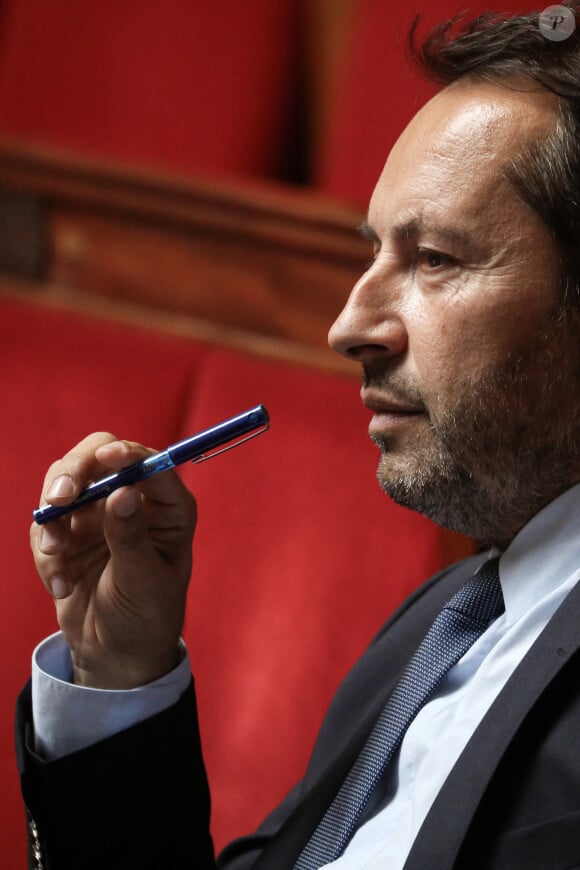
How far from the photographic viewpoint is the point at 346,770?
73cm

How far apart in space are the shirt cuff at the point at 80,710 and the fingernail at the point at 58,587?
0.18ft

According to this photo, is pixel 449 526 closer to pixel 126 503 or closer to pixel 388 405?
pixel 388 405

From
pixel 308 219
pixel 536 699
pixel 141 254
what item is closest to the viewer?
pixel 536 699

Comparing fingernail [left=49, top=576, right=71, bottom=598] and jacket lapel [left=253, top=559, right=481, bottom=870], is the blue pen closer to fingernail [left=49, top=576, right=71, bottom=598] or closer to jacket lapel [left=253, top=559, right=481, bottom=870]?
fingernail [left=49, top=576, right=71, bottom=598]

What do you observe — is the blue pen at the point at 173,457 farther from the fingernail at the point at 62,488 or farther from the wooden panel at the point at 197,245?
the wooden panel at the point at 197,245

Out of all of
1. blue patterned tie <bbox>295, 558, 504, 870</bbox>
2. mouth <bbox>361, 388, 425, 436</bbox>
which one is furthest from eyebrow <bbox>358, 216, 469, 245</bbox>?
blue patterned tie <bbox>295, 558, 504, 870</bbox>

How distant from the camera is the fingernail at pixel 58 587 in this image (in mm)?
776

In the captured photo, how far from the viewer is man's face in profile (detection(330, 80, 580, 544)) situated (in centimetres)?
66

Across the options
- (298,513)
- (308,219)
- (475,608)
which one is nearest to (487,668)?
(475,608)

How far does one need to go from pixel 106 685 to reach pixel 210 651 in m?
0.29

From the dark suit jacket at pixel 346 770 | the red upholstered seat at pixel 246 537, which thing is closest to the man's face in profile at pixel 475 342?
the dark suit jacket at pixel 346 770

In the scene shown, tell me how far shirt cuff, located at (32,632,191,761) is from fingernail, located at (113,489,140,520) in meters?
0.13

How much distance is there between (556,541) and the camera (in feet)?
2.18

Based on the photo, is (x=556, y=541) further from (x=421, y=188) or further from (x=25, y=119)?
(x=25, y=119)
